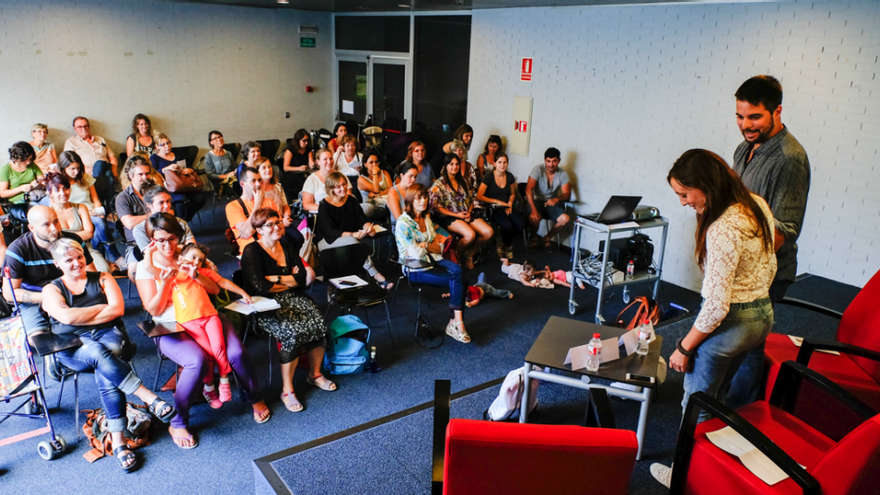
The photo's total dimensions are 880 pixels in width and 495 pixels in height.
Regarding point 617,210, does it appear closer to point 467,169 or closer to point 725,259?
point 467,169

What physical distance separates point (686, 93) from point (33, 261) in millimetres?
5815

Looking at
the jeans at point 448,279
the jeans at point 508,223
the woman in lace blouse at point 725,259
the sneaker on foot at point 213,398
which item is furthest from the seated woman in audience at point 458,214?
the woman in lace blouse at point 725,259

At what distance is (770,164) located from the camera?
2.96m

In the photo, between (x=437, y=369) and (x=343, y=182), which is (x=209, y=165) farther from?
(x=437, y=369)

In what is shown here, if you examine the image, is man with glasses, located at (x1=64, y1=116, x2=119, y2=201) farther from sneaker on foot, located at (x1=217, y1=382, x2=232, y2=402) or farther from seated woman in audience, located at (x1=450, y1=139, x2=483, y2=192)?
sneaker on foot, located at (x1=217, y1=382, x2=232, y2=402)

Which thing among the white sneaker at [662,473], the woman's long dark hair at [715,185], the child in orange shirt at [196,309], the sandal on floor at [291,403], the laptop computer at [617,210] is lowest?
the sandal on floor at [291,403]

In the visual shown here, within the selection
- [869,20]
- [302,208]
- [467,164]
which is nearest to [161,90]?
[302,208]

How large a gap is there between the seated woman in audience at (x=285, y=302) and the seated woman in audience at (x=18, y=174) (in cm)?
357

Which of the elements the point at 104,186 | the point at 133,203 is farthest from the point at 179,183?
the point at 133,203

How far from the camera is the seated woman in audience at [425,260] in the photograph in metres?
5.00

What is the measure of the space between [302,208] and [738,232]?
4.67m

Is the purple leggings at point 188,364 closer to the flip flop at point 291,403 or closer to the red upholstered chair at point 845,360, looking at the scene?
the flip flop at point 291,403

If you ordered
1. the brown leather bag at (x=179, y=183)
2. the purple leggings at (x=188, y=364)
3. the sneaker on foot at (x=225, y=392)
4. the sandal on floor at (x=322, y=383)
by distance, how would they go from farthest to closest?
1. the brown leather bag at (x=179, y=183)
2. the sandal on floor at (x=322, y=383)
3. the sneaker on foot at (x=225, y=392)
4. the purple leggings at (x=188, y=364)

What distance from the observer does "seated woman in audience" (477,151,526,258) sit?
7.01 metres
